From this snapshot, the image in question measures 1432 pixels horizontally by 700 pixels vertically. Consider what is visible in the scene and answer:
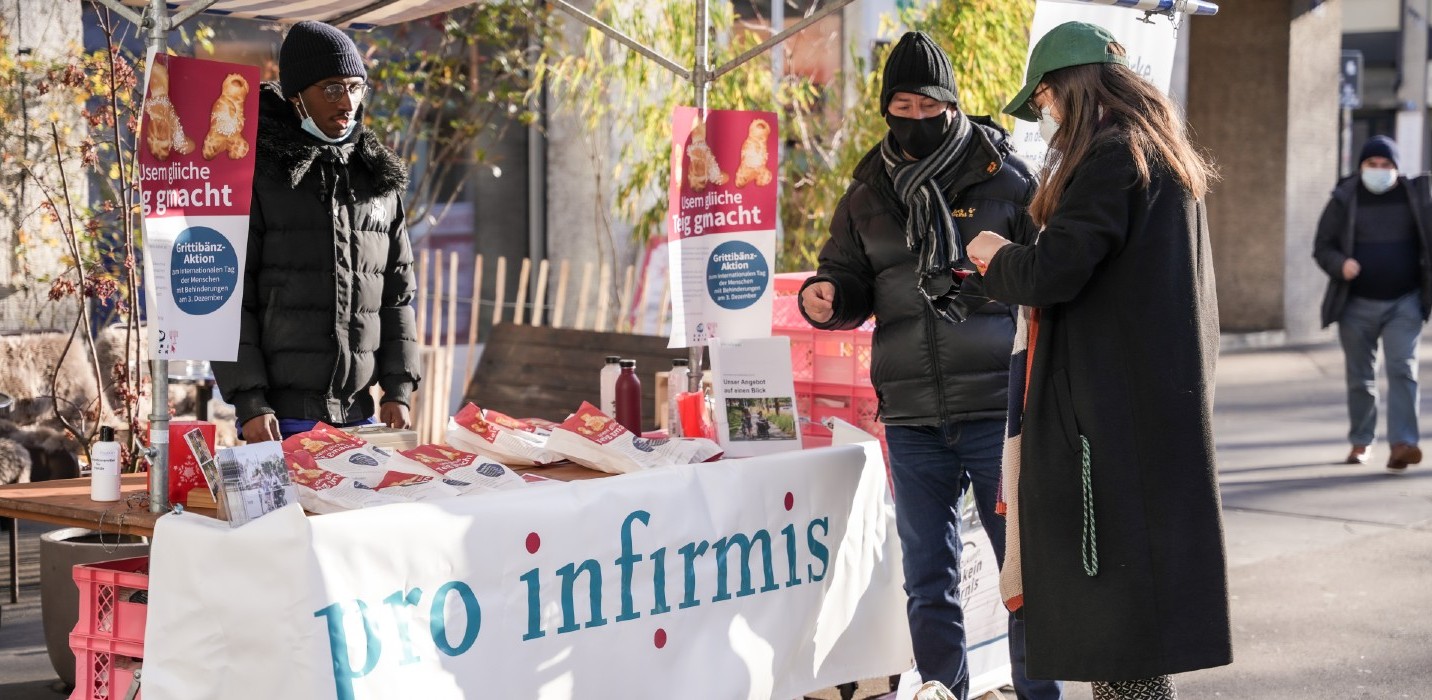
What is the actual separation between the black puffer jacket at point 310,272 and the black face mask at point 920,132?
1393 mm

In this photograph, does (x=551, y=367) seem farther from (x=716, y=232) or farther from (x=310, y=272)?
(x=310, y=272)

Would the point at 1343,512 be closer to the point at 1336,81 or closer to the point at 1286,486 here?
the point at 1286,486

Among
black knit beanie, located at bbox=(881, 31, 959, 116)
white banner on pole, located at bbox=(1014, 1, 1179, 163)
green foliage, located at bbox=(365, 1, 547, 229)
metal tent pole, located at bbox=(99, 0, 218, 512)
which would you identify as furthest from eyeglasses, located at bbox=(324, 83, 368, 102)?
green foliage, located at bbox=(365, 1, 547, 229)

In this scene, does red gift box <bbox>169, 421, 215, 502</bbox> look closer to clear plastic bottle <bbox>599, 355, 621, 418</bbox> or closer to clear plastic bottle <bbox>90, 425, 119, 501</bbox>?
clear plastic bottle <bbox>90, 425, 119, 501</bbox>

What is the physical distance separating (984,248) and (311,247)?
1789 millimetres

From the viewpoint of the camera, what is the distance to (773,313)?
5.08 metres

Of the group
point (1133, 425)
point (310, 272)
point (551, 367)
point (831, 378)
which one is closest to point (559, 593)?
point (310, 272)

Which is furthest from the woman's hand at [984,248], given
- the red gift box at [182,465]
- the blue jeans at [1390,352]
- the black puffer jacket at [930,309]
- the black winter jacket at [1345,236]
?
the blue jeans at [1390,352]

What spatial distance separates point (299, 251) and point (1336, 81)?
15558 mm

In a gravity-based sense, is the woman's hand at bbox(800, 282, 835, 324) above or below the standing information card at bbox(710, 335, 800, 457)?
above

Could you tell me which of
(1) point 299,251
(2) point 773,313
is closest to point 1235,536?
(2) point 773,313

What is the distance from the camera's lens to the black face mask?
403cm

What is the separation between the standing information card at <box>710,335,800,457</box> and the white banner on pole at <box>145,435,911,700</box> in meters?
0.13

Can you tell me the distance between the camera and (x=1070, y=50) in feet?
10.6
